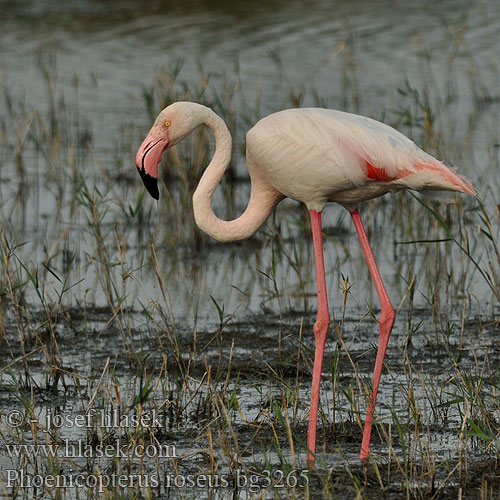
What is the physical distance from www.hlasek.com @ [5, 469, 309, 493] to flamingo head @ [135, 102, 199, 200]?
1.61m

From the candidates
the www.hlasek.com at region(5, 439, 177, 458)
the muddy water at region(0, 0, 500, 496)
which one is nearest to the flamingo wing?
the muddy water at region(0, 0, 500, 496)

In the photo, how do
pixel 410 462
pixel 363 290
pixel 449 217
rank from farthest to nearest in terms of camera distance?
pixel 449 217 < pixel 363 290 < pixel 410 462

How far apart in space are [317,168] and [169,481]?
5.58 feet

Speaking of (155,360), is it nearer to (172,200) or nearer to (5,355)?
(5,355)

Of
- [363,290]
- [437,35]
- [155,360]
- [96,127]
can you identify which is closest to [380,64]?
[437,35]

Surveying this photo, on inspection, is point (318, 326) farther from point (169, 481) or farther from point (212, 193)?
point (169, 481)

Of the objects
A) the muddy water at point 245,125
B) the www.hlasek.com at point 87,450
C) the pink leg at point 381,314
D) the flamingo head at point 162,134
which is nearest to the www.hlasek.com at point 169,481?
the www.hlasek.com at point 87,450

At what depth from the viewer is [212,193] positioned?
5.89 meters

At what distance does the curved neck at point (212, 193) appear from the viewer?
589 cm

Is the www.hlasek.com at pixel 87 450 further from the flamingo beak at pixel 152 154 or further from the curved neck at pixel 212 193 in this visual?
the flamingo beak at pixel 152 154

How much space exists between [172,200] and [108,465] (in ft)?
13.6

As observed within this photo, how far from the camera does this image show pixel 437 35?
53.6 ft

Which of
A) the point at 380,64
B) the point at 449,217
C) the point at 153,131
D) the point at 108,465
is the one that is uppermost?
the point at 380,64

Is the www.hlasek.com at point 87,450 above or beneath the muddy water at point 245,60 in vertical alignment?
beneath
